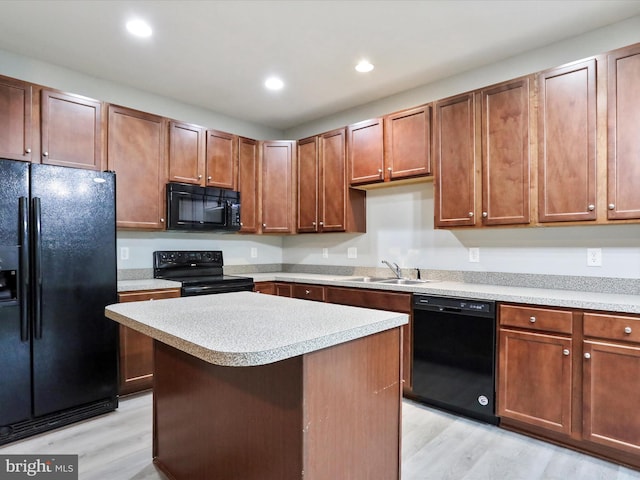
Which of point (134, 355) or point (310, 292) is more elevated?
point (310, 292)

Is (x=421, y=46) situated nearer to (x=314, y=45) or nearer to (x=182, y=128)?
(x=314, y=45)

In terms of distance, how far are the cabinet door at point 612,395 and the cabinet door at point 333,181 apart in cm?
224

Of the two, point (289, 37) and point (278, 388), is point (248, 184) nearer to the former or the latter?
point (289, 37)

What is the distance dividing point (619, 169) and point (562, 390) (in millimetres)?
1325

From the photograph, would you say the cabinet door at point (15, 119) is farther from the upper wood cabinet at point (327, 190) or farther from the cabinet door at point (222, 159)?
the upper wood cabinet at point (327, 190)

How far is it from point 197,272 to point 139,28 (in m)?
2.21

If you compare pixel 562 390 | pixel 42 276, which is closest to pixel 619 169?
pixel 562 390

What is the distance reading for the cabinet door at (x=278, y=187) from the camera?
413 centimetres

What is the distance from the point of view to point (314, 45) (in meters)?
2.76

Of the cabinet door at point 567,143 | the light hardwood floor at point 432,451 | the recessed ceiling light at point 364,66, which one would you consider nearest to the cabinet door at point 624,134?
the cabinet door at point 567,143

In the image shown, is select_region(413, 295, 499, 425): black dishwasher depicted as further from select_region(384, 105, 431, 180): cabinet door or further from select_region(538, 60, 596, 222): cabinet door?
select_region(384, 105, 431, 180): cabinet door


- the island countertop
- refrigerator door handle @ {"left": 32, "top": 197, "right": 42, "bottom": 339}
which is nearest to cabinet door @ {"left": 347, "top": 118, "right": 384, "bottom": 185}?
the island countertop

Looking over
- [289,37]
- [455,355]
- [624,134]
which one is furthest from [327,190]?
[624,134]

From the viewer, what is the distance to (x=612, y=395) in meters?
2.07
